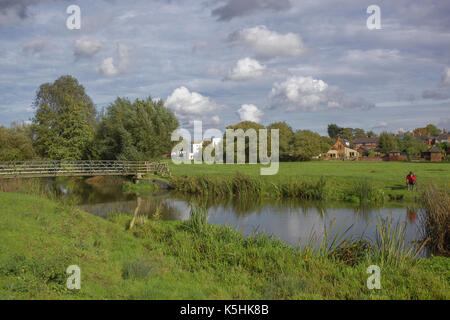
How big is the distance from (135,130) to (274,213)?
2204cm

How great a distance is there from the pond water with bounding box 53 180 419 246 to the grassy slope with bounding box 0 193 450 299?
3065 millimetres

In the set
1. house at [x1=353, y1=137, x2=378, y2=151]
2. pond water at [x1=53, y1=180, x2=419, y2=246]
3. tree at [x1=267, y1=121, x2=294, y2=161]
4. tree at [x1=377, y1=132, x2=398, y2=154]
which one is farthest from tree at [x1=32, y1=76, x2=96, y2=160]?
house at [x1=353, y1=137, x2=378, y2=151]

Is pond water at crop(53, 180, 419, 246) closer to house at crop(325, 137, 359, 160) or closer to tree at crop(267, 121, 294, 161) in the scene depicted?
tree at crop(267, 121, 294, 161)

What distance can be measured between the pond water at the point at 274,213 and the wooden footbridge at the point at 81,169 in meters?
4.27

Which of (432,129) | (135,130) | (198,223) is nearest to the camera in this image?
Answer: (198,223)

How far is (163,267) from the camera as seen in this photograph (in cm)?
918

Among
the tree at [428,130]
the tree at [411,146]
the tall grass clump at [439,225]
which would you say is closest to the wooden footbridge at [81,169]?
the tall grass clump at [439,225]

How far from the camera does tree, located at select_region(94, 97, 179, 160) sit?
125 ft

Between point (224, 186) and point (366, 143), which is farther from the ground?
point (366, 143)

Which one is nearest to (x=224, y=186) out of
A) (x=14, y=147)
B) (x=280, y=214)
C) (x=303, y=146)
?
(x=280, y=214)

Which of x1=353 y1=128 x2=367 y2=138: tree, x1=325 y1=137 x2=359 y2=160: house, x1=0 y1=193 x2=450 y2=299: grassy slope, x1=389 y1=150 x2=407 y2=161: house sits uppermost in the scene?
x1=353 y1=128 x2=367 y2=138: tree

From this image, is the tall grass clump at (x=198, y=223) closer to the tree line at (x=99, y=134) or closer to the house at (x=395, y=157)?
the tree line at (x=99, y=134)

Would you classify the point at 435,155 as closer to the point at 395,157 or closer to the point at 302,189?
the point at 395,157
